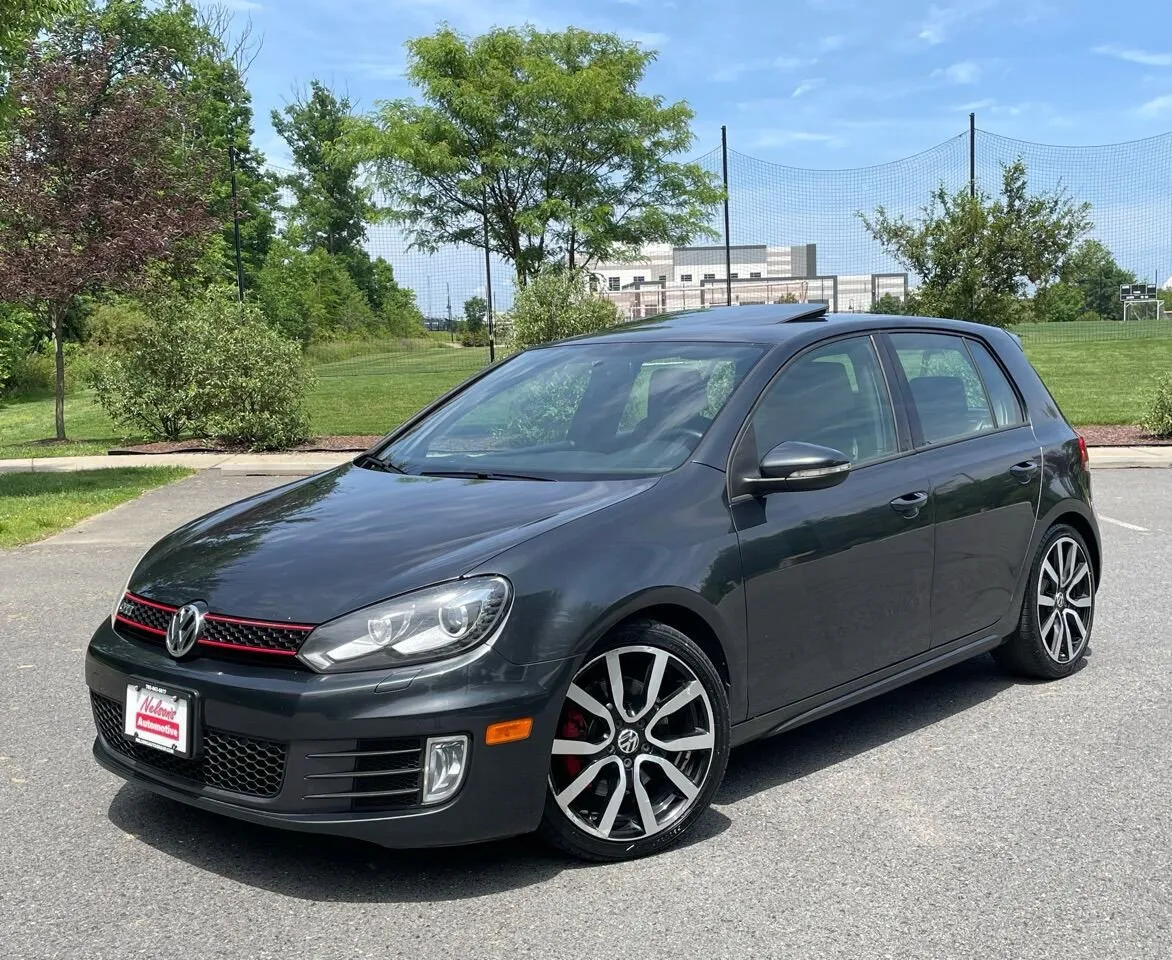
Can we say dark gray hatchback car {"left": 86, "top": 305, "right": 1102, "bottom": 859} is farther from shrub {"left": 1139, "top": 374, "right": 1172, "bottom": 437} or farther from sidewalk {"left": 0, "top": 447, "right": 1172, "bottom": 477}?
shrub {"left": 1139, "top": 374, "right": 1172, "bottom": 437}

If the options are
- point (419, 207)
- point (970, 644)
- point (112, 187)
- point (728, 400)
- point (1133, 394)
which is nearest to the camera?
point (728, 400)

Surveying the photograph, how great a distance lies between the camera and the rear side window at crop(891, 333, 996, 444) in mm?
4863

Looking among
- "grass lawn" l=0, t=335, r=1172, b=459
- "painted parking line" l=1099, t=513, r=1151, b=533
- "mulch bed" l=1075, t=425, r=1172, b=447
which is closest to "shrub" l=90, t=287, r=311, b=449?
"grass lawn" l=0, t=335, r=1172, b=459

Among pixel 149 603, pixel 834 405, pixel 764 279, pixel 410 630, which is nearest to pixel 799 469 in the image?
pixel 834 405

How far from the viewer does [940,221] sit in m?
18.3

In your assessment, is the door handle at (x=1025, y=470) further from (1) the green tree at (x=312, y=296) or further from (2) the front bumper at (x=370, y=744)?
(1) the green tree at (x=312, y=296)

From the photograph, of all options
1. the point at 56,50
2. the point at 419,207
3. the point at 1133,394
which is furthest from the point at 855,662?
the point at 419,207

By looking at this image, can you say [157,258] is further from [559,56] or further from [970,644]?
[559,56]

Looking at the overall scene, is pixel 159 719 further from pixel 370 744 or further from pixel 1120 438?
pixel 1120 438

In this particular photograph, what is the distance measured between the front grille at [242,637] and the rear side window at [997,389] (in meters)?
3.29

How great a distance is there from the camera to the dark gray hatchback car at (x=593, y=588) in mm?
3199

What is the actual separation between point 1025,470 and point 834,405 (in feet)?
3.71

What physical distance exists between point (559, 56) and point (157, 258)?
49.2ft

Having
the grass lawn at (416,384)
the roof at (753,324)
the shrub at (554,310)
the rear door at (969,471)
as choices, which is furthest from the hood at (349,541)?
the grass lawn at (416,384)
